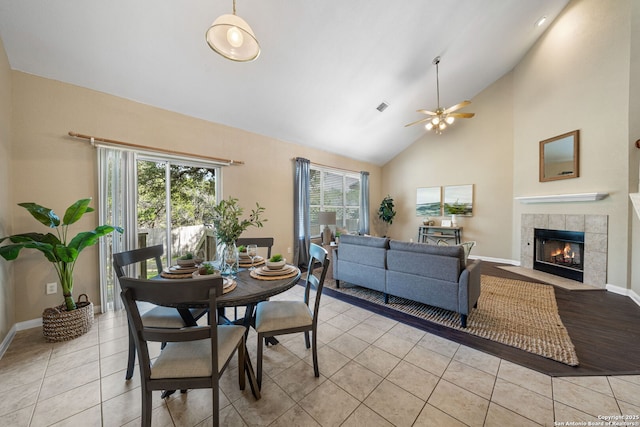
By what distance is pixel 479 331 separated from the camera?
2311 millimetres

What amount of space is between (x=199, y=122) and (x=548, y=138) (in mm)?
6169

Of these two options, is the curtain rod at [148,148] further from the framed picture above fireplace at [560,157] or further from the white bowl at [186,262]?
the framed picture above fireplace at [560,157]

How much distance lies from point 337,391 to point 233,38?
8.78 feet

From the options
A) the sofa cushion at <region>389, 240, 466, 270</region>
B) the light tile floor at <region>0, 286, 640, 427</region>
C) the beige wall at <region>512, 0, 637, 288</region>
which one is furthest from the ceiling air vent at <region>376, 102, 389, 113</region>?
the light tile floor at <region>0, 286, 640, 427</region>

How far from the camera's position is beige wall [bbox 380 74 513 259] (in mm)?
5137

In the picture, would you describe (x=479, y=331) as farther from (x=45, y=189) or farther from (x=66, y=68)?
(x=66, y=68)

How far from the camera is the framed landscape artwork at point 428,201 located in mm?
6162

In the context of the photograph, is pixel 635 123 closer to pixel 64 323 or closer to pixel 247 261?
pixel 247 261

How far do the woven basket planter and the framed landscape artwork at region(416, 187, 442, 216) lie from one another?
Answer: 685 centimetres

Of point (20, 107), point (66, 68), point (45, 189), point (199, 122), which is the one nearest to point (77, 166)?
point (45, 189)

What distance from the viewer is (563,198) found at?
3887 millimetres

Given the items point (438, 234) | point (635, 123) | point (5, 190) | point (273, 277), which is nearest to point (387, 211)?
point (438, 234)

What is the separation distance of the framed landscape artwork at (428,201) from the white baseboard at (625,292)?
319 centimetres

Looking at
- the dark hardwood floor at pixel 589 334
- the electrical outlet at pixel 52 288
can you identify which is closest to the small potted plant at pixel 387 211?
the dark hardwood floor at pixel 589 334
